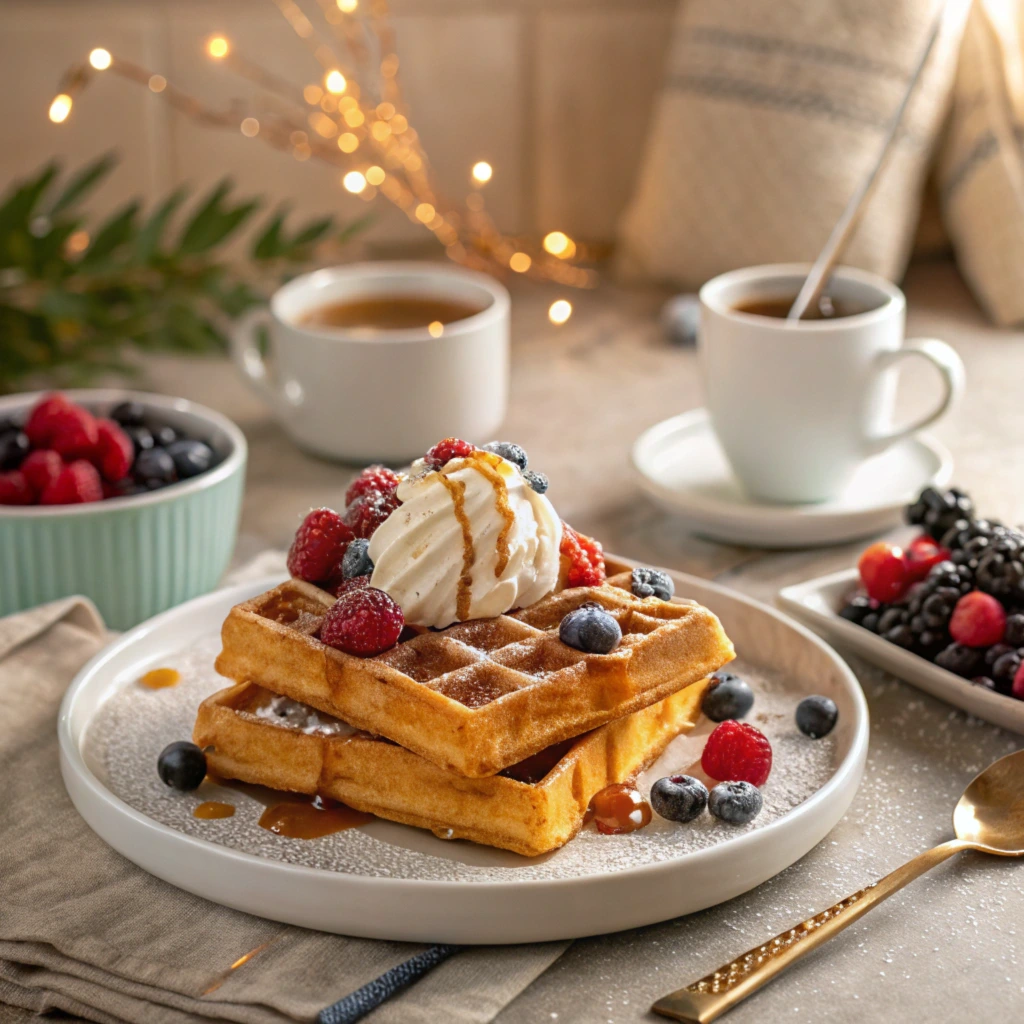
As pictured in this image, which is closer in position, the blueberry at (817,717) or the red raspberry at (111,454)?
the blueberry at (817,717)

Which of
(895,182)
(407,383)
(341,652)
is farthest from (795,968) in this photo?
(895,182)

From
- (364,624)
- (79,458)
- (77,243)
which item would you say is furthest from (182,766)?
(77,243)

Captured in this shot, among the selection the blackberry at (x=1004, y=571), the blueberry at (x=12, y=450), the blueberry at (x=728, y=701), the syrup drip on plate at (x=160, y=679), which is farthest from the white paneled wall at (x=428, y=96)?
the blueberry at (x=728, y=701)

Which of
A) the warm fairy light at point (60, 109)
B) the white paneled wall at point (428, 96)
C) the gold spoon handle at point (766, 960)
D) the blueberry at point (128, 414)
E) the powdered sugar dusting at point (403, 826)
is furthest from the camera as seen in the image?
the white paneled wall at point (428, 96)

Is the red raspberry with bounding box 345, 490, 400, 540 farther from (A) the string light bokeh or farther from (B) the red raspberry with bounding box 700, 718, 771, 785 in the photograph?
(A) the string light bokeh

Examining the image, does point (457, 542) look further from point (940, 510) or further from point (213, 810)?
point (940, 510)

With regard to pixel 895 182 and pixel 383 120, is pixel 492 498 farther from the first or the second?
pixel 895 182

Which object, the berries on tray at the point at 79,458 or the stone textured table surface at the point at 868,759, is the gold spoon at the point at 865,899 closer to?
the stone textured table surface at the point at 868,759
